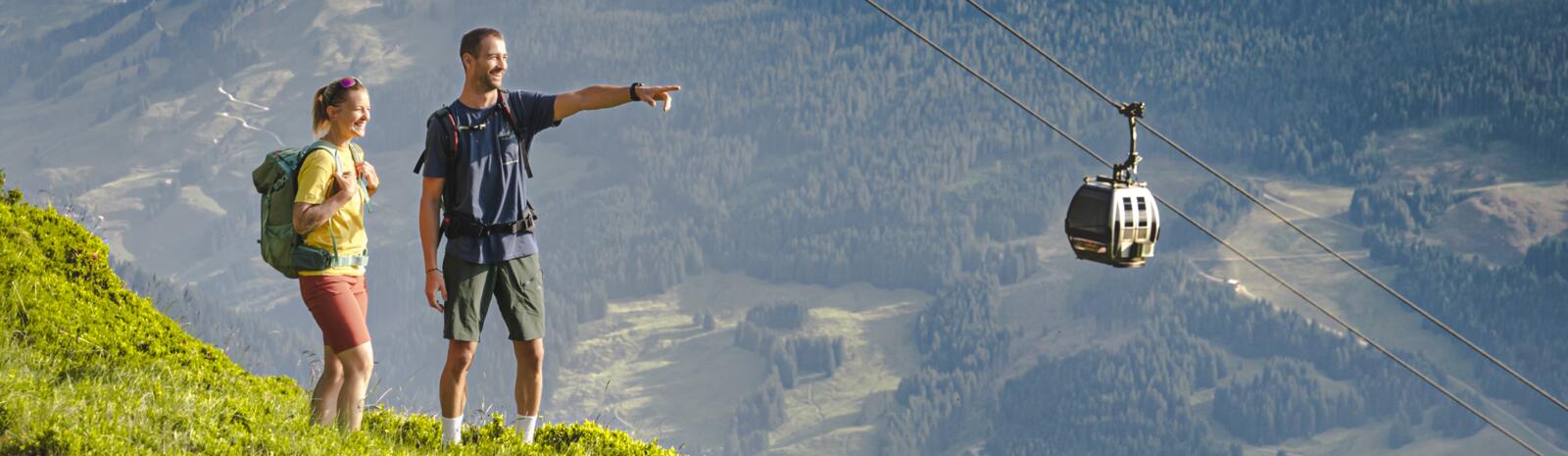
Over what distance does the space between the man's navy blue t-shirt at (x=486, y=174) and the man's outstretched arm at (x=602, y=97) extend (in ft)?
0.36

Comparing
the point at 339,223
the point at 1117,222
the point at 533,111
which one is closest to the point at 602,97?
the point at 533,111

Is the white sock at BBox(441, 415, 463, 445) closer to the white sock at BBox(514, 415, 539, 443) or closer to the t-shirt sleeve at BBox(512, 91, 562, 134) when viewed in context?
the white sock at BBox(514, 415, 539, 443)

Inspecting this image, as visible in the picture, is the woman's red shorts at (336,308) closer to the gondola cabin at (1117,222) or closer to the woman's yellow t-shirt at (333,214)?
the woman's yellow t-shirt at (333,214)

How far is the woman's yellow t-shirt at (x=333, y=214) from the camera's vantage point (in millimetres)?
7117

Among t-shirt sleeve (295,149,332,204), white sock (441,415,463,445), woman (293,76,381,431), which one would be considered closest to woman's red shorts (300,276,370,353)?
woman (293,76,381,431)

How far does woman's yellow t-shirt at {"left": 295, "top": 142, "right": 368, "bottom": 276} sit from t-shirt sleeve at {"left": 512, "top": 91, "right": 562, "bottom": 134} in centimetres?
97

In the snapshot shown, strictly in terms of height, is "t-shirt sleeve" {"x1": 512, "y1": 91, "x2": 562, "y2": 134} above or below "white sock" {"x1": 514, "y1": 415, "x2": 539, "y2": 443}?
above

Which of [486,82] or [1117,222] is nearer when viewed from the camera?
[486,82]

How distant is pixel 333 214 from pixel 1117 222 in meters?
6.18

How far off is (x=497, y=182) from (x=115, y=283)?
14.2ft

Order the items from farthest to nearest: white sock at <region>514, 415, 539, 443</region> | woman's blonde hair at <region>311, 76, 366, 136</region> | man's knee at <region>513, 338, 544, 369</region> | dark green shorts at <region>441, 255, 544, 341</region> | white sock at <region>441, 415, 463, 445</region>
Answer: white sock at <region>514, 415, 539, 443</region> → white sock at <region>441, 415, 463, 445</region> → man's knee at <region>513, 338, 544, 369</region> → dark green shorts at <region>441, 255, 544, 341</region> → woman's blonde hair at <region>311, 76, 366, 136</region>

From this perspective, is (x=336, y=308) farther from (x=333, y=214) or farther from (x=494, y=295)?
(x=494, y=295)

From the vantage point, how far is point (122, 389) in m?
7.91

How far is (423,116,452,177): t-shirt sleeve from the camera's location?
24.8 feet
